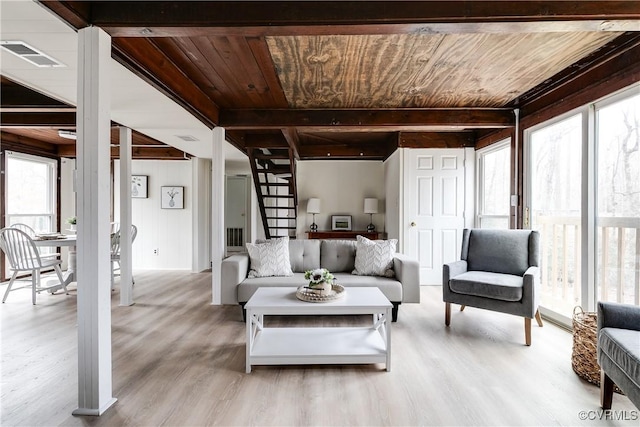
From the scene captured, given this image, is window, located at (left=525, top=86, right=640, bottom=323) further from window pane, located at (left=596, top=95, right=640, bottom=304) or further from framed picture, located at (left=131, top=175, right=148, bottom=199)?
framed picture, located at (left=131, top=175, right=148, bottom=199)

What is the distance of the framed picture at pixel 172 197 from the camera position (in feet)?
19.9

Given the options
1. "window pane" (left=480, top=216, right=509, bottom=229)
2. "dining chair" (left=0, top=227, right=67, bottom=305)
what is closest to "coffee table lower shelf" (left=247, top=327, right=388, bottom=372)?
"window pane" (left=480, top=216, right=509, bottom=229)

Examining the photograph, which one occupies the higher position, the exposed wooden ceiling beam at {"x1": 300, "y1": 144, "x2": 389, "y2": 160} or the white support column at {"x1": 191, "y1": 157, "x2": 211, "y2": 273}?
the exposed wooden ceiling beam at {"x1": 300, "y1": 144, "x2": 389, "y2": 160}

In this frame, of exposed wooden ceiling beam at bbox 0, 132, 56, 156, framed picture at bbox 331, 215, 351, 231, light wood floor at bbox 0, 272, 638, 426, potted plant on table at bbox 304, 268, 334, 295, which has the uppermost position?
exposed wooden ceiling beam at bbox 0, 132, 56, 156

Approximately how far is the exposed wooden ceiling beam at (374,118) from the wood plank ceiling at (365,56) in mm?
12

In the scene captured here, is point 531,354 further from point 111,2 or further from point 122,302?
point 122,302

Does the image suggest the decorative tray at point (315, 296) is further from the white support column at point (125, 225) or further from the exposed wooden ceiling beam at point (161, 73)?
the white support column at point (125, 225)

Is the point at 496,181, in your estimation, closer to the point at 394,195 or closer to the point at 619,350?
the point at 394,195

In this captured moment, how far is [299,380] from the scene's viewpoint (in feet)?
6.79

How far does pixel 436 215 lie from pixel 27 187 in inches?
261

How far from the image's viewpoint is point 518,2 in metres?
1.70

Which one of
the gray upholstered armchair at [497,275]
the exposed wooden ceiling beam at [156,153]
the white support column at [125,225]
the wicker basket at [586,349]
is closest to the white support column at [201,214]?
the exposed wooden ceiling beam at [156,153]

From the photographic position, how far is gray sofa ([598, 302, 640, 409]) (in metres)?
1.44

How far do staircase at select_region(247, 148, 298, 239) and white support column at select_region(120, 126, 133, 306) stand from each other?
1.73 meters
